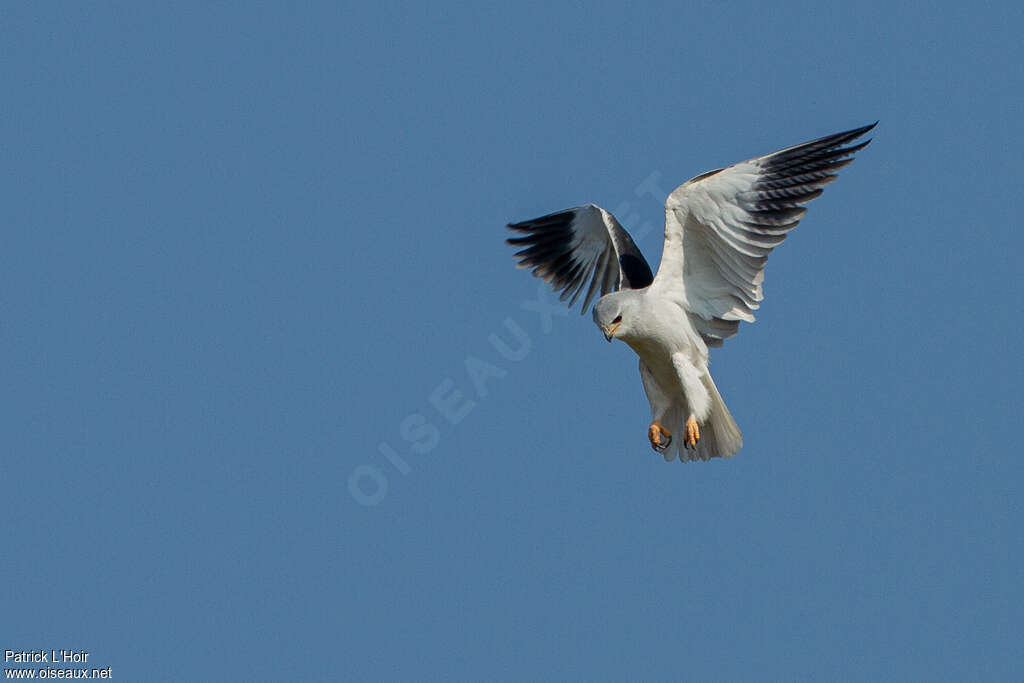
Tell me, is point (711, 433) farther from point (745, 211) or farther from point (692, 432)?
point (745, 211)

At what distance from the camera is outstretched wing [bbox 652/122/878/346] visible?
12.1 meters

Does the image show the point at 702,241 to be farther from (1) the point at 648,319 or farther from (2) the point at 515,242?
(2) the point at 515,242

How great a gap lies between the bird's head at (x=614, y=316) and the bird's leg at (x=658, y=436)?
1210 mm

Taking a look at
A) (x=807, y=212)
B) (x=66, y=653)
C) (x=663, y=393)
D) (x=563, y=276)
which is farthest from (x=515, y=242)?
(x=66, y=653)

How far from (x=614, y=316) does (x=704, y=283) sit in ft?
3.51

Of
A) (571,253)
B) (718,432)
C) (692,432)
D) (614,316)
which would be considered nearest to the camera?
(614,316)

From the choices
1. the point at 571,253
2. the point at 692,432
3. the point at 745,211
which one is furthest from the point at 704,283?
the point at 571,253

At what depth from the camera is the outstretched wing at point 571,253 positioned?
14.5m

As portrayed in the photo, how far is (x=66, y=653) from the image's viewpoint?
44.3 feet

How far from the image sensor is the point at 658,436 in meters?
13.1

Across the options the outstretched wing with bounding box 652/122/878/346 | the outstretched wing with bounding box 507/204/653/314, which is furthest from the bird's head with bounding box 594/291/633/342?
the outstretched wing with bounding box 507/204/653/314

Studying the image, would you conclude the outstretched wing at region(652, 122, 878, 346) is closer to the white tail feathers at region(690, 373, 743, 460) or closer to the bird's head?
the bird's head

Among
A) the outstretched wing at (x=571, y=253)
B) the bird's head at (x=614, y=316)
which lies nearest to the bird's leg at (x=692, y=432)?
the bird's head at (x=614, y=316)

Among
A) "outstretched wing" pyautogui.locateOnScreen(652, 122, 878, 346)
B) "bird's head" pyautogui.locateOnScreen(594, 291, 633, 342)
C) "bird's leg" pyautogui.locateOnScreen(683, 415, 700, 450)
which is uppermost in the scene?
"outstretched wing" pyautogui.locateOnScreen(652, 122, 878, 346)
